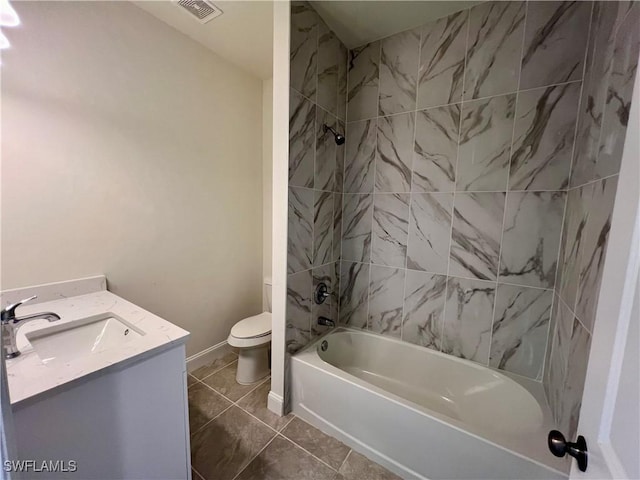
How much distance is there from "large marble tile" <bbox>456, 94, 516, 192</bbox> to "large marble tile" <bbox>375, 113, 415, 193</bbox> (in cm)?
33

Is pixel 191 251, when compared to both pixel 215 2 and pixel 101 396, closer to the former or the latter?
pixel 101 396

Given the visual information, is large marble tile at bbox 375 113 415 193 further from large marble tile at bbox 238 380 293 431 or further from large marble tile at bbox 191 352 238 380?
large marble tile at bbox 191 352 238 380

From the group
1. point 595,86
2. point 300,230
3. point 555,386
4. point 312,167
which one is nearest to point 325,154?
point 312,167

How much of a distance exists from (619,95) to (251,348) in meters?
2.30

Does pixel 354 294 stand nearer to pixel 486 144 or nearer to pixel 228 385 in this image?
pixel 228 385

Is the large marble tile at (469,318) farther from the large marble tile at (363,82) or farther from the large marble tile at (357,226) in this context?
the large marble tile at (363,82)

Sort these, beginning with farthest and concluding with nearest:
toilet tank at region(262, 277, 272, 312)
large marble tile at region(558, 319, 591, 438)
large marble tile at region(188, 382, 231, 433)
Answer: toilet tank at region(262, 277, 272, 312)
large marble tile at region(188, 382, 231, 433)
large marble tile at region(558, 319, 591, 438)

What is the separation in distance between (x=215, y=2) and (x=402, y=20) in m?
1.18

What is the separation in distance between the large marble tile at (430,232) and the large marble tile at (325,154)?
2.04 feet

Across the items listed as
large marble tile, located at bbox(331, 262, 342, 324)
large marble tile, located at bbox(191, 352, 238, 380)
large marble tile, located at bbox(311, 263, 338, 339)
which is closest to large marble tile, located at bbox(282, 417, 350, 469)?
large marble tile, located at bbox(311, 263, 338, 339)

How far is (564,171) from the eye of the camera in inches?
53.0

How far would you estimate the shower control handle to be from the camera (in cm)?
186

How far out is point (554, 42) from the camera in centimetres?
133

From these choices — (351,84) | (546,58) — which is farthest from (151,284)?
(546,58)
